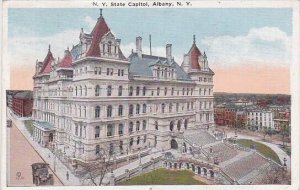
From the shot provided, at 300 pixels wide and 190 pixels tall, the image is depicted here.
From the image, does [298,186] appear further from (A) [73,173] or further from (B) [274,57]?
(A) [73,173]

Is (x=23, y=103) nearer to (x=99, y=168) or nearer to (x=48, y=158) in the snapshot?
(x=48, y=158)

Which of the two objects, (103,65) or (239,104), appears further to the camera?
(239,104)

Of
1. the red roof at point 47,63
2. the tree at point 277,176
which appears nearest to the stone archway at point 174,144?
the tree at point 277,176

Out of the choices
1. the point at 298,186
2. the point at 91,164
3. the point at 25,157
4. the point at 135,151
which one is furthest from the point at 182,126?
the point at 25,157

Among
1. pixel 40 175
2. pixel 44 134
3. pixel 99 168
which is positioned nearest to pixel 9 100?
pixel 44 134

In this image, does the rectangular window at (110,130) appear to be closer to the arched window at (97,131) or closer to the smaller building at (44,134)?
the arched window at (97,131)

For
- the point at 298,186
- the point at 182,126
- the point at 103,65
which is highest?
the point at 103,65

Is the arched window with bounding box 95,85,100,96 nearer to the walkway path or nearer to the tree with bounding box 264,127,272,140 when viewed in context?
the walkway path
